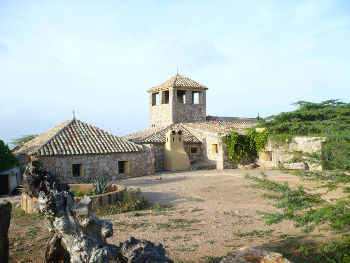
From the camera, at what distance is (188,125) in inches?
1014

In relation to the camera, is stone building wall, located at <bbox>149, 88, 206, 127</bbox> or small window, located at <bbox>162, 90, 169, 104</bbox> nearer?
stone building wall, located at <bbox>149, 88, 206, 127</bbox>

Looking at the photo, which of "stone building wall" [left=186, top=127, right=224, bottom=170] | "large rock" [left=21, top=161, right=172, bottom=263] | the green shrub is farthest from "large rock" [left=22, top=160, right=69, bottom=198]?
"stone building wall" [left=186, top=127, right=224, bottom=170]

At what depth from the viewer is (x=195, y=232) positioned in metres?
7.68

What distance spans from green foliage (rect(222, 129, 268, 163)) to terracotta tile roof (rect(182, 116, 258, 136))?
81cm

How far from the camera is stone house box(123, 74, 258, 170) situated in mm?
22688

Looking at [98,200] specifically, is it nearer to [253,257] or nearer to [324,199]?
[253,257]

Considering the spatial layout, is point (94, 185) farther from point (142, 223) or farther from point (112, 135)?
point (112, 135)

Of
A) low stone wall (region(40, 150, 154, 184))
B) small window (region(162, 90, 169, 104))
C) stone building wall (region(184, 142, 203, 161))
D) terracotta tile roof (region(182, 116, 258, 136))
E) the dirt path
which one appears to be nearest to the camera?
the dirt path

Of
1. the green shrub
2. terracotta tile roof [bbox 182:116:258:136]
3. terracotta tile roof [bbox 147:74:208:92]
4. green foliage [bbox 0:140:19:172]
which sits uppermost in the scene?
terracotta tile roof [bbox 147:74:208:92]

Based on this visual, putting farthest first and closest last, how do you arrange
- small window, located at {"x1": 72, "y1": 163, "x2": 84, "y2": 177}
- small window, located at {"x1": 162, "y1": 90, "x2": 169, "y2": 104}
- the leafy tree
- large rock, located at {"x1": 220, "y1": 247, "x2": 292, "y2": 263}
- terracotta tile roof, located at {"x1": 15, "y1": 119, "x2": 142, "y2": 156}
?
small window, located at {"x1": 162, "y1": 90, "x2": 169, "y2": 104}, small window, located at {"x1": 72, "y1": 163, "x2": 84, "y2": 177}, terracotta tile roof, located at {"x1": 15, "y1": 119, "x2": 142, "y2": 156}, the leafy tree, large rock, located at {"x1": 220, "y1": 247, "x2": 292, "y2": 263}

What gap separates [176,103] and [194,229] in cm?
1931

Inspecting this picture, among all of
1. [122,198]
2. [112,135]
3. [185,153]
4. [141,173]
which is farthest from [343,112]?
[122,198]

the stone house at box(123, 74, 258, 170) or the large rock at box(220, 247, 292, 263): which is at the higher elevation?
the stone house at box(123, 74, 258, 170)

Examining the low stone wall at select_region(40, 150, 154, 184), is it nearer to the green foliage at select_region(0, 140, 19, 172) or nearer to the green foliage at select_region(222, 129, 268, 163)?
the green foliage at select_region(0, 140, 19, 172)
